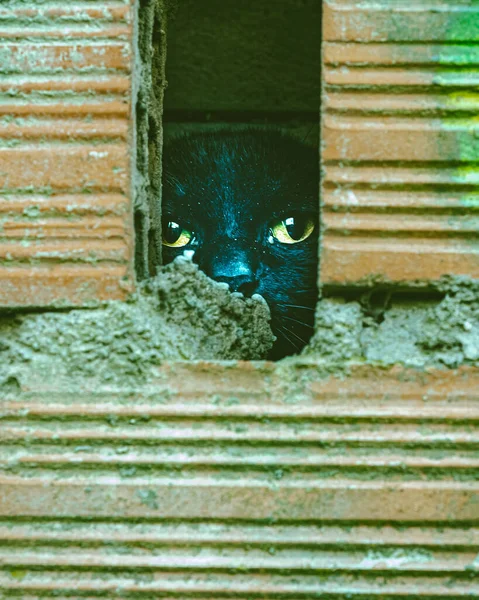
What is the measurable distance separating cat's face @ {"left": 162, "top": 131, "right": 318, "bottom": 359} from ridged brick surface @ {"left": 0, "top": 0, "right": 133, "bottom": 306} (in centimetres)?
91

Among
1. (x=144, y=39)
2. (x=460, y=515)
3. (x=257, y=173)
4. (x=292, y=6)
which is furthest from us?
→ (x=257, y=173)

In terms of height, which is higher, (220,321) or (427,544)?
(220,321)

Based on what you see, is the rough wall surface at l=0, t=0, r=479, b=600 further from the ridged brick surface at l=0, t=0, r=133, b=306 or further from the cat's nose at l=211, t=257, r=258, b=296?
the cat's nose at l=211, t=257, r=258, b=296

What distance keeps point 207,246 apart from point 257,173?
0.37 metres

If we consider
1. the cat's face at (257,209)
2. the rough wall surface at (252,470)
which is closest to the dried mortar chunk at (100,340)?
the rough wall surface at (252,470)

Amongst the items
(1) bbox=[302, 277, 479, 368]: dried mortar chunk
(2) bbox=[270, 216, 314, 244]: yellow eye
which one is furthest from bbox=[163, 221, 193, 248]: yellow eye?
(1) bbox=[302, 277, 479, 368]: dried mortar chunk

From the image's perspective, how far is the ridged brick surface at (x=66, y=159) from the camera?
1192mm

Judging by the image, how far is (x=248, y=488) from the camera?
1.16 metres

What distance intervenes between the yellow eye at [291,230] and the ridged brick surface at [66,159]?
1.11 m

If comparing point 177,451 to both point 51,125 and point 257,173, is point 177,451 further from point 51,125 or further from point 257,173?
point 257,173

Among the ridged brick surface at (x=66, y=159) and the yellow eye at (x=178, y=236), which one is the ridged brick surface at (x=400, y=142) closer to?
the ridged brick surface at (x=66, y=159)

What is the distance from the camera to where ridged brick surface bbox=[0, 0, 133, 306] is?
1192mm

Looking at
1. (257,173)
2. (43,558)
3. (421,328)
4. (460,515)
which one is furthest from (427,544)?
(257,173)

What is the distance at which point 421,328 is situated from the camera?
121 centimetres
